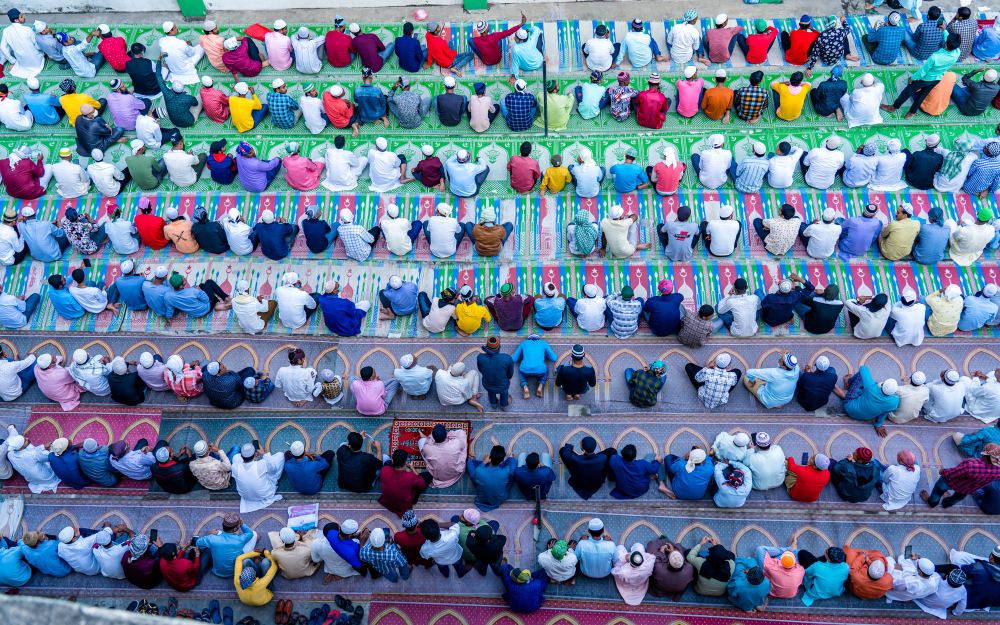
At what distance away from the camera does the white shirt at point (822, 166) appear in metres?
12.2

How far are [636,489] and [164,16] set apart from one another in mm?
11241

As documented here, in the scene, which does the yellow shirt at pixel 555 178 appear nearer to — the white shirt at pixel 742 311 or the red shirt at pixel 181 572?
the white shirt at pixel 742 311

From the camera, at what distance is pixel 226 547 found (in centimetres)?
976

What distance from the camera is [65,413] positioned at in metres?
11.3

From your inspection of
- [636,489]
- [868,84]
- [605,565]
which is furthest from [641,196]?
Answer: [605,565]

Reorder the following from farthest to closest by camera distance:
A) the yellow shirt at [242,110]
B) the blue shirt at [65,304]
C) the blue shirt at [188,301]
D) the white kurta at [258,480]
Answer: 1. the yellow shirt at [242,110]
2. the blue shirt at [65,304]
3. the blue shirt at [188,301]
4. the white kurta at [258,480]

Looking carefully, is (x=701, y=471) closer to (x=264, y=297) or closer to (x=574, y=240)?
(x=574, y=240)

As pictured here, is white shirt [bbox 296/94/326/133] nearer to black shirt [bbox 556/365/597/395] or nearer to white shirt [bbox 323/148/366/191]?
white shirt [bbox 323/148/366/191]

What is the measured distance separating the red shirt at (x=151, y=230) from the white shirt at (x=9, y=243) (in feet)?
5.24

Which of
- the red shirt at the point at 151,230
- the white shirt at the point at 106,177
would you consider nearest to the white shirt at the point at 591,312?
the red shirt at the point at 151,230

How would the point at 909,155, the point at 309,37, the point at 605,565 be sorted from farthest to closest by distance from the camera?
the point at 309,37 < the point at 909,155 < the point at 605,565

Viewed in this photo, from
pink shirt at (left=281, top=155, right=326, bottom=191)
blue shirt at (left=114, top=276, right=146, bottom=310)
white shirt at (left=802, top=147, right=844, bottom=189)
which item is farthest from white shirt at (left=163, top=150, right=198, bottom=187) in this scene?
white shirt at (left=802, top=147, right=844, bottom=189)

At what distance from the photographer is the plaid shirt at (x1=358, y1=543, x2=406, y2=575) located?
9.41 meters

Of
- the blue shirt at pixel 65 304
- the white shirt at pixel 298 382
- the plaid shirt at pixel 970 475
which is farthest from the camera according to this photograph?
the blue shirt at pixel 65 304
